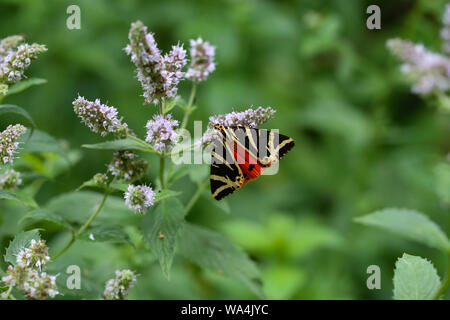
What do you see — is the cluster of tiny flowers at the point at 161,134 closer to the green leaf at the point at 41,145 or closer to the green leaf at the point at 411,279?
the green leaf at the point at 41,145

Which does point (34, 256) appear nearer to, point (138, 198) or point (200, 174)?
point (138, 198)

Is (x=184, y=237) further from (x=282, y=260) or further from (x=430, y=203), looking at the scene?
(x=430, y=203)

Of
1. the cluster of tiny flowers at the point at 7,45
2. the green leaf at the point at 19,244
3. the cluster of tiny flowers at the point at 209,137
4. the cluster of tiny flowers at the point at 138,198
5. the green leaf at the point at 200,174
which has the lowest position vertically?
the green leaf at the point at 19,244

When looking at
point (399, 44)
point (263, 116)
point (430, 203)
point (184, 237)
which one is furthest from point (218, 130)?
point (430, 203)

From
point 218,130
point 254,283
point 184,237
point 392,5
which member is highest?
point 392,5

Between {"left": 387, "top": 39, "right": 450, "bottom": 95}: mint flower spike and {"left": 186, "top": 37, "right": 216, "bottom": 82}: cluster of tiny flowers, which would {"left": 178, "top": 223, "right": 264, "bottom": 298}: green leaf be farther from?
{"left": 387, "top": 39, "right": 450, "bottom": 95}: mint flower spike

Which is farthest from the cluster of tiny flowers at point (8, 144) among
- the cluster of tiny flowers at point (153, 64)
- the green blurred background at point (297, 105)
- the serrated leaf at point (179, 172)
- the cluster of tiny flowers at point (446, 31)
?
the cluster of tiny flowers at point (446, 31)

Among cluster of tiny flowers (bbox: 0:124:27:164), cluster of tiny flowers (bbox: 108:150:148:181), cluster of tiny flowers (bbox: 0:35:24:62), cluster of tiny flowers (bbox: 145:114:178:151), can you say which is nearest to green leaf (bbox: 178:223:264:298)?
cluster of tiny flowers (bbox: 108:150:148:181)
